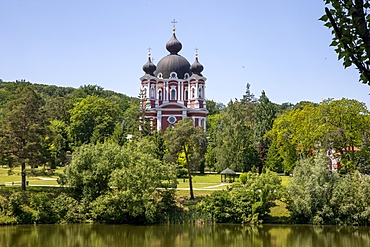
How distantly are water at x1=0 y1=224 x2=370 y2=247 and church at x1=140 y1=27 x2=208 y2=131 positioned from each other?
106 feet

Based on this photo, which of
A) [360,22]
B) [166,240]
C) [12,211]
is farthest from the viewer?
[12,211]

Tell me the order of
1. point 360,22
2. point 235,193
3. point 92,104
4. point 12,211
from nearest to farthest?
point 360,22 < point 12,211 < point 235,193 < point 92,104

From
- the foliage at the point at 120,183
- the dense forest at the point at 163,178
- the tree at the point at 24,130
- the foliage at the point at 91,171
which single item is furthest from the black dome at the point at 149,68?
the foliage at the point at 91,171

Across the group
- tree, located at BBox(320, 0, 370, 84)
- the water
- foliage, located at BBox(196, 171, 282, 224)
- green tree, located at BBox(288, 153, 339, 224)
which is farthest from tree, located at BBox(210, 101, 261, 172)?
tree, located at BBox(320, 0, 370, 84)

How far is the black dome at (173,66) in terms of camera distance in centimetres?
6088

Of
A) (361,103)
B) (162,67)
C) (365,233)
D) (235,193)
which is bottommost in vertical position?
(365,233)

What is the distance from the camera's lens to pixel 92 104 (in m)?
59.3

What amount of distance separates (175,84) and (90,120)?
1184 cm

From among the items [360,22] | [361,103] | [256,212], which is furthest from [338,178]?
[360,22]

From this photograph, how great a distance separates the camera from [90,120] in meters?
57.7

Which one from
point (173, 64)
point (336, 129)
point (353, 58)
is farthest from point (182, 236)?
point (173, 64)

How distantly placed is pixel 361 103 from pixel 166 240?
1845cm

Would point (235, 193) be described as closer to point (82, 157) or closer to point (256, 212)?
point (256, 212)

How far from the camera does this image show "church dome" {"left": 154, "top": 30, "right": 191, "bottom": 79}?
60938 millimetres
